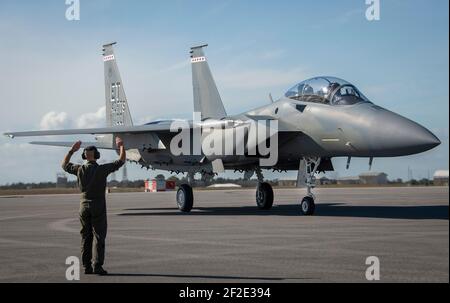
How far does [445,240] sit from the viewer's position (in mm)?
10844

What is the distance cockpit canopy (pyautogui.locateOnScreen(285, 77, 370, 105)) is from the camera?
16.5 metres

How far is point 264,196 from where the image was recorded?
21.6 m

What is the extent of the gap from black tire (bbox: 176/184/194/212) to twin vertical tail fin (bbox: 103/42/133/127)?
5488 millimetres

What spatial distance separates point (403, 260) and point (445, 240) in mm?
2615

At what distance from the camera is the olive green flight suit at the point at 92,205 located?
8.23m

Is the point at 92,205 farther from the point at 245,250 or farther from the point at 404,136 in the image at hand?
the point at 404,136

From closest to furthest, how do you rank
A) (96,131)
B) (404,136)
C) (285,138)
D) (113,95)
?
(404,136)
(285,138)
(96,131)
(113,95)

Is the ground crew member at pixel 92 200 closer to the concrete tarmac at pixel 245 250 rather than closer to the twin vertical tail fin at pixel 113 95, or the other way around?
the concrete tarmac at pixel 245 250

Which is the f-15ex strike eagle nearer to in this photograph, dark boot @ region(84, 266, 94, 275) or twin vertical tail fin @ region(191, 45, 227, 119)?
twin vertical tail fin @ region(191, 45, 227, 119)

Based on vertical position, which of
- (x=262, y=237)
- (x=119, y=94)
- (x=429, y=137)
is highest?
(x=119, y=94)

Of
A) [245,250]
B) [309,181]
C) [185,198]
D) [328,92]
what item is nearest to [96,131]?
[185,198]

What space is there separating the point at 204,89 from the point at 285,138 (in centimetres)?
742

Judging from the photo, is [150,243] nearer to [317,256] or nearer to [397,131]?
[317,256]

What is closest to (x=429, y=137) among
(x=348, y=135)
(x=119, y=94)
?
(x=348, y=135)
